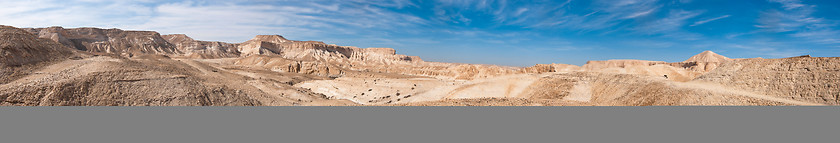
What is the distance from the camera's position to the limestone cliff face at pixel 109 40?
6125 cm

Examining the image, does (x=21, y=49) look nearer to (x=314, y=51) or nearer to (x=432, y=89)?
(x=432, y=89)

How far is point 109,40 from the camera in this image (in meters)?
69.4

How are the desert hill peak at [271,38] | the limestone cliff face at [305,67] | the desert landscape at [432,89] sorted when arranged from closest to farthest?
the desert landscape at [432,89] → the limestone cliff face at [305,67] → the desert hill peak at [271,38]

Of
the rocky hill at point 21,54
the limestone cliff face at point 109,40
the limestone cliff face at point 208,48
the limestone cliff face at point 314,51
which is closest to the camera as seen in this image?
the rocky hill at point 21,54

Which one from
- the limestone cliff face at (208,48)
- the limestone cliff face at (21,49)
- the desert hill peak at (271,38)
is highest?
the desert hill peak at (271,38)

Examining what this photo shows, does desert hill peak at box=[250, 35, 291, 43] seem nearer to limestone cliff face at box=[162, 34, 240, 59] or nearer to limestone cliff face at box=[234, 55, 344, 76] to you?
limestone cliff face at box=[162, 34, 240, 59]

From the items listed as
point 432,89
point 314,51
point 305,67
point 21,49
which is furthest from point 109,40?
point 432,89

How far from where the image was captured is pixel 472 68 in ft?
142

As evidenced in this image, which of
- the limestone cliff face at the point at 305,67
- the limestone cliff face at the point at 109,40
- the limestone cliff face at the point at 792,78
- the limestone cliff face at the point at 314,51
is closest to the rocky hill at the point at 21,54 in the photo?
the limestone cliff face at the point at 792,78

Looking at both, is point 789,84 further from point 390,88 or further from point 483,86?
Result: point 390,88

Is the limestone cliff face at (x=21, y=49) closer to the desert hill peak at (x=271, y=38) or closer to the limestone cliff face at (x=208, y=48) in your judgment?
the limestone cliff face at (x=208, y=48)

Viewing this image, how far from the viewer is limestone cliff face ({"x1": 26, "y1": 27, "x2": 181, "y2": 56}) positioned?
6125 cm

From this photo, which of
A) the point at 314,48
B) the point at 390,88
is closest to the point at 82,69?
the point at 390,88

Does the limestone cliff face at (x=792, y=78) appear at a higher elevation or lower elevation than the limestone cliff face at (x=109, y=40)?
lower
